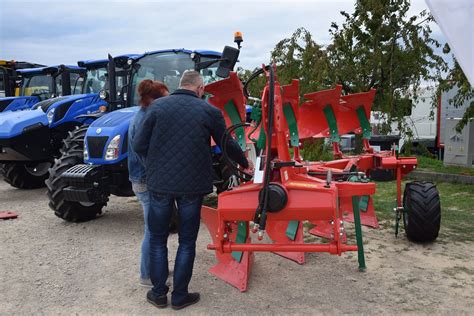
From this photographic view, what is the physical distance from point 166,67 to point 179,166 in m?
3.16

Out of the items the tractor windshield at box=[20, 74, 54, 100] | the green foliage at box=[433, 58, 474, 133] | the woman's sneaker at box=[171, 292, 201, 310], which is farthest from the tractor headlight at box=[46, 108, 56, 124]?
the green foliage at box=[433, 58, 474, 133]

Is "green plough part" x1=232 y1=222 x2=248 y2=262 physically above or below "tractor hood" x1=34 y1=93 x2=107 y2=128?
below

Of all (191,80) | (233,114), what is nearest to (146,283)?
(233,114)

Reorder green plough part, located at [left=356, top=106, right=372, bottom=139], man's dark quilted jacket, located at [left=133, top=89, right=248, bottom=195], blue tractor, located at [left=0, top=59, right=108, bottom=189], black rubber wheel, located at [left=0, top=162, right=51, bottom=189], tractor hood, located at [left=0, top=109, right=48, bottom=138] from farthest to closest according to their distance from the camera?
black rubber wheel, located at [left=0, top=162, right=51, bottom=189]
blue tractor, located at [left=0, top=59, right=108, bottom=189]
tractor hood, located at [left=0, top=109, right=48, bottom=138]
green plough part, located at [left=356, top=106, right=372, bottom=139]
man's dark quilted jacket, located at [left=133, top=89, right=248, bottom=195]

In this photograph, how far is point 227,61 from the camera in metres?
3.41

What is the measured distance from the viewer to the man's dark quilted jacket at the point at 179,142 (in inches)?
127

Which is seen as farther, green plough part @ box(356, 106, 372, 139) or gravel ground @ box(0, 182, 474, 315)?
green plough part @ box(356, 106, 372, 139)

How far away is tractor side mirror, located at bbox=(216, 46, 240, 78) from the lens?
3.36 meters

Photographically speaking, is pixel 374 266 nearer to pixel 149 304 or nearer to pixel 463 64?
pixel 149 304

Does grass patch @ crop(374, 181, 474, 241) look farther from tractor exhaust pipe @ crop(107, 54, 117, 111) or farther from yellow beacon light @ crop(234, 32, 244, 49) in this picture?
tractor exhaust pipe @ crop(107, 54, 117, 111)

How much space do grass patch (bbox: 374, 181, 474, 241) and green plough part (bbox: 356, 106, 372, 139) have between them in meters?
1.11

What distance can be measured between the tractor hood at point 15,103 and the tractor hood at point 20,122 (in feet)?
7.39

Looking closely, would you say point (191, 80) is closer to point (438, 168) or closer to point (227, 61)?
point (227, 61)

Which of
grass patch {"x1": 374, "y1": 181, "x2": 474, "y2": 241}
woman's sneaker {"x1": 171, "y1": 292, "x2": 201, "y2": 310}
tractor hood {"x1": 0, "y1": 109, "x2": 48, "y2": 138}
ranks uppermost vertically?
tractor hood {"x1": 0, "y1": 109, "x2": 48, "y2": 138}
